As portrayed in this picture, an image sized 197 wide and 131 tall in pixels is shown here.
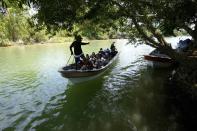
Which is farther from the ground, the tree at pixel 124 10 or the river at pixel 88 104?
the tree at pixel 124 10

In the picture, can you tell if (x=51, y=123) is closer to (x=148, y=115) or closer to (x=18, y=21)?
(x=148, y=115)

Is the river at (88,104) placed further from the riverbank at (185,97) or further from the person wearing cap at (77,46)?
the person wearing cap at (77,46)

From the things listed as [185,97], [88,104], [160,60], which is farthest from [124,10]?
[160,60]

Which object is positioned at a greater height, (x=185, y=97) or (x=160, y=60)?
(x=160, y=60)

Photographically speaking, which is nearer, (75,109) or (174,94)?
(75,109)

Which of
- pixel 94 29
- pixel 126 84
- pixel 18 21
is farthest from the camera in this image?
pixel 18 21

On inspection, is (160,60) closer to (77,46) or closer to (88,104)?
(77,46)

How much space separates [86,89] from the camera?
14.4 meters

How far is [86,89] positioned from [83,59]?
5.67 feet

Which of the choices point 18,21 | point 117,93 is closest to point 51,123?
point 117,93

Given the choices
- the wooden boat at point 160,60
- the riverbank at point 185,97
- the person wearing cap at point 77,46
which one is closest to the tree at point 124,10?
the riverbank at point 185,97

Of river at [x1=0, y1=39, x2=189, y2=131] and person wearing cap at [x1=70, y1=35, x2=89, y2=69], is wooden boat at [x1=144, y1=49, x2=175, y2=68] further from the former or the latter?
person wearing cap at [x1=70, y1=35, x2=89, y2=69]

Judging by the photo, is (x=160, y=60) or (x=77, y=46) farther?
(x=160, y=60)

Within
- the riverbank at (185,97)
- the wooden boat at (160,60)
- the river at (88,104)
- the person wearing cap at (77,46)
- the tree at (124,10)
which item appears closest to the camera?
the riverbank at (185,97)
